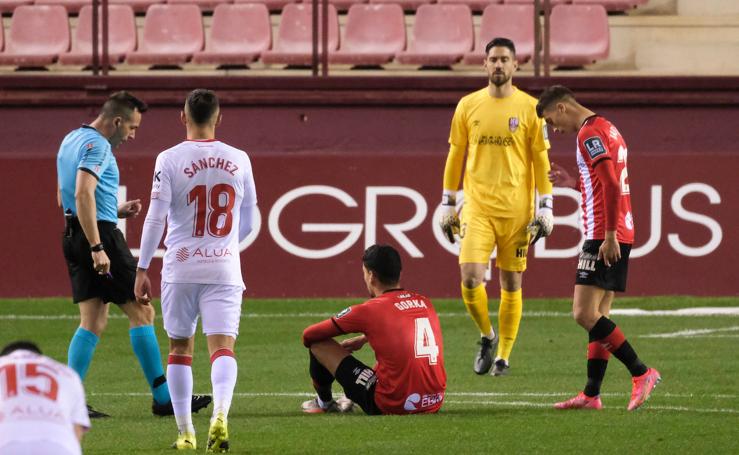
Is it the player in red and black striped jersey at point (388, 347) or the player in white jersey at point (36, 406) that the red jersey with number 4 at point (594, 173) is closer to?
the player in red and black striped jersey at point (388, 347)

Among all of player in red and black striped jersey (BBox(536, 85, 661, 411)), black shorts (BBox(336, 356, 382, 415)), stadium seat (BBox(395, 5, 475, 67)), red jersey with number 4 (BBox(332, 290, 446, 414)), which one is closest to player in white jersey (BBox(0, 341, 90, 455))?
red jersey with number 4 (BBox(332, 290, 446, 414))

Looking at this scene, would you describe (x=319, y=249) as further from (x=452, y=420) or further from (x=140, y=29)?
(x=452, y=420)

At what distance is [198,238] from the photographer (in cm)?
748

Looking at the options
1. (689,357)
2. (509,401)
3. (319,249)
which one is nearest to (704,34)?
(319,249)

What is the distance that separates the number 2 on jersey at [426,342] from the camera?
8516 mm

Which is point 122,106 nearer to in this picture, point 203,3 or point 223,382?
point 223,382

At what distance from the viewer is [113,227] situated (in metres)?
9.31

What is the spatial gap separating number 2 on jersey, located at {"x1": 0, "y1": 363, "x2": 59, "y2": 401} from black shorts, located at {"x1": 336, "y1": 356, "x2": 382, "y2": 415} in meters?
3.98

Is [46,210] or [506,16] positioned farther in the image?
[506,16]

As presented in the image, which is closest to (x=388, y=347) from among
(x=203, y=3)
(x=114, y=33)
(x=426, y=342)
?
(x=426, y=342)

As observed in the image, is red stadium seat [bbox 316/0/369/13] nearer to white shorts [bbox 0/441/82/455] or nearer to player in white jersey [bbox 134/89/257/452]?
player in white jersey [bbox 134/89/257/452]

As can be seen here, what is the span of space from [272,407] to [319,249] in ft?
21.3

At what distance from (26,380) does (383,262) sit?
4049 millimetres

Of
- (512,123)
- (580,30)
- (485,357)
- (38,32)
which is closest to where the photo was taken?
(485,357)
